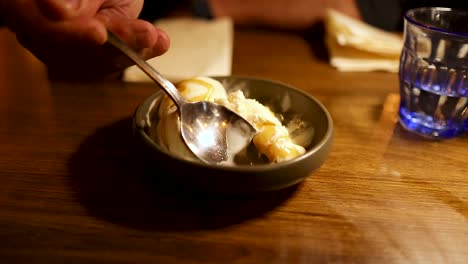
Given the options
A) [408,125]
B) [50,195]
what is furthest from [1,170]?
[408,125]

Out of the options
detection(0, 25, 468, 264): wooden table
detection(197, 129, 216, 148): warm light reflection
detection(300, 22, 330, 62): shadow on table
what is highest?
detection(197, 129, 216, 148): warm light reflection

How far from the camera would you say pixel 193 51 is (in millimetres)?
825

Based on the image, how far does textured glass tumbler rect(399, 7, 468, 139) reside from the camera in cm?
53

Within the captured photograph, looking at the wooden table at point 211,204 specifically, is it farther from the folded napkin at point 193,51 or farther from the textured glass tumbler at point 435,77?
the folded napkin at point 193,51

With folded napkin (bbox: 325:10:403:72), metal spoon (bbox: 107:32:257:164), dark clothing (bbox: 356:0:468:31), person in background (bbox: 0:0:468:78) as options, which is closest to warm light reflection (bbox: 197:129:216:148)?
metal spoon (bbox: 107:32:257:164)

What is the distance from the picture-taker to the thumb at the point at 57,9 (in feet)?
1.19

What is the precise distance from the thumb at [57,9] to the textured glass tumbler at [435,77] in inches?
16.5

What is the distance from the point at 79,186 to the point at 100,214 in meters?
0.06

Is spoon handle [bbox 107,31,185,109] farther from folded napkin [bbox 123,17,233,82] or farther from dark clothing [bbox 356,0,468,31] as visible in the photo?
dark clothing [bbox 356,0,468,31]

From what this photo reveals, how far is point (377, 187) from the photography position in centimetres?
44

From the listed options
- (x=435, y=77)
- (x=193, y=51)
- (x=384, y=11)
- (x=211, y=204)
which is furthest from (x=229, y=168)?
(x=384, y=11)

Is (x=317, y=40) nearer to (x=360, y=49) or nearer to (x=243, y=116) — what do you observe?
(x=360, y=49)

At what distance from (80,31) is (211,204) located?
0.20 m

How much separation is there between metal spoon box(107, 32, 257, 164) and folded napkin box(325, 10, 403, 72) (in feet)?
1.35
